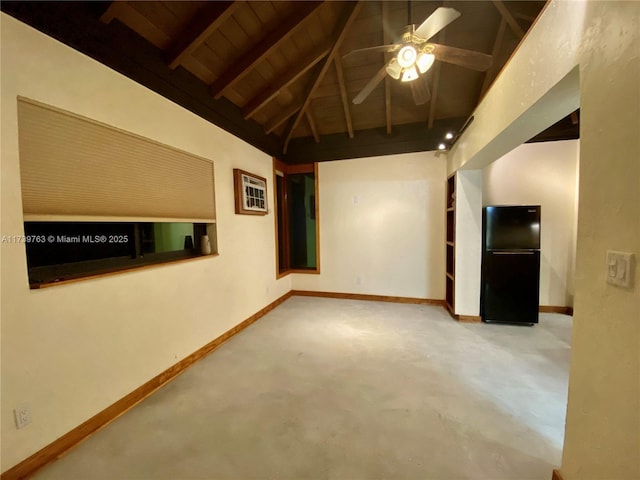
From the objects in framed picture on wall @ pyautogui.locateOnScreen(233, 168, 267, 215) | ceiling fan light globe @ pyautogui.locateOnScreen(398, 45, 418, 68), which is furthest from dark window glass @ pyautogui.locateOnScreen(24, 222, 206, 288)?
ceiling fan light globe @ pyautogui.locateOnScreen(398, 45, 418, 68)

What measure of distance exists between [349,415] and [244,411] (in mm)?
757

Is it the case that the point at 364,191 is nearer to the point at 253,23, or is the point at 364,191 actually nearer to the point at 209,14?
the point at 253,23

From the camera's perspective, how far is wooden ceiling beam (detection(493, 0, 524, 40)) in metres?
2.34

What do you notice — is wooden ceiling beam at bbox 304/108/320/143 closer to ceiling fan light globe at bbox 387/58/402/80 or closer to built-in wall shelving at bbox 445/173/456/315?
ceiling fan light globe at bbox 387/58/402/80

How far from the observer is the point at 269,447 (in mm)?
1545

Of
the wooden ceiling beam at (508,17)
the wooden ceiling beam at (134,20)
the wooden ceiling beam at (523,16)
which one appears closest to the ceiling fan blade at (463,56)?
the wooden ceiling beam at (508,17)

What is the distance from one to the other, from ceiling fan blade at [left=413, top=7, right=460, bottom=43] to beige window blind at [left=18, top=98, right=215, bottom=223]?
2.23 m

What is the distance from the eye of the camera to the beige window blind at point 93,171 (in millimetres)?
1447

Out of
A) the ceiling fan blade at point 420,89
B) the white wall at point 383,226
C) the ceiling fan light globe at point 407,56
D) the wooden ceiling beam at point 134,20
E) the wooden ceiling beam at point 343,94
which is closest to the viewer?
the wooden ceiling beam at point 134,20

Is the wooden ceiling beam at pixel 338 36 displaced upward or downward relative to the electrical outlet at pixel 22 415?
upward

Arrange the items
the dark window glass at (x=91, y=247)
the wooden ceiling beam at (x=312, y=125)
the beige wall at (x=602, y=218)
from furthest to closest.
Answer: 1. the wooden ceiling beam at (x=312, y=125)
2. the dark window glass at (x=91, y=247)
3. the beige wall at (x=602, y=218)

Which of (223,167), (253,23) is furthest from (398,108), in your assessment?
(223,167)

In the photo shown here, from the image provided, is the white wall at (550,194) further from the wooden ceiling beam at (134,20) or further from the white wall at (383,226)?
the wooden ceiling beam at (134,20)

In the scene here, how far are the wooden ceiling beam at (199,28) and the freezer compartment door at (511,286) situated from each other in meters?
3.74
